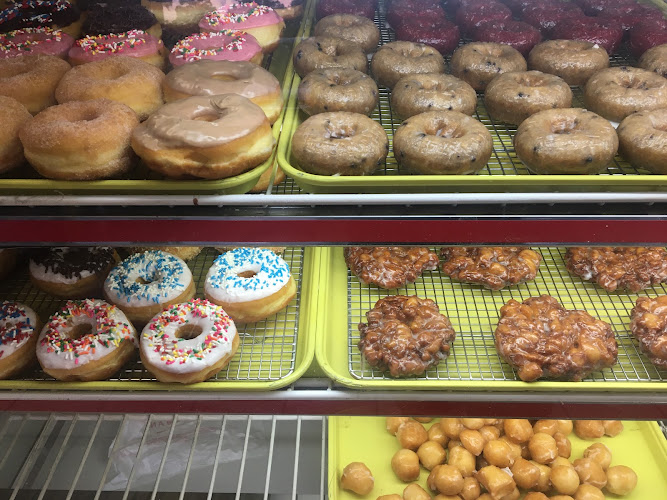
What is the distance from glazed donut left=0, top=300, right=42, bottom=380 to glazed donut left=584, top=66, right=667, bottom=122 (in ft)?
7.57

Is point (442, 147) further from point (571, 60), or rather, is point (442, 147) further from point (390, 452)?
point (390, 452)

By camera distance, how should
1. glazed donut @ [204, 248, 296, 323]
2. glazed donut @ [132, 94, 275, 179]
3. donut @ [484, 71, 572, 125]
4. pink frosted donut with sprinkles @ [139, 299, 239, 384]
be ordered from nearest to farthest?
glazed donut @ [132, 94, 275, 179]
pink frosted donut with sprinkles @ [139, 299, 239, 384]
donut @ [484, 71, 572, 125]
glazed donut @ [204, 248, 296, 323]

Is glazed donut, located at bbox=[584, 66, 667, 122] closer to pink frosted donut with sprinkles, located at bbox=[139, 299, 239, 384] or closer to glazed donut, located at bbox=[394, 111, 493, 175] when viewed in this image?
glazed donut, located at bbox=[394, 111, 493, 175]

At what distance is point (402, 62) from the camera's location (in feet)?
7.38

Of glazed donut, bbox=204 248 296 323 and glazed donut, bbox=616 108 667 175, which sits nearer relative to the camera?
glazed donut, bbox=616 108 667 175

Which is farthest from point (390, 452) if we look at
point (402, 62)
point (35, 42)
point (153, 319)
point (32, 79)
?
point (35, 42)

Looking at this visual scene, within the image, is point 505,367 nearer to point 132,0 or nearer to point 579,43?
point 579,43

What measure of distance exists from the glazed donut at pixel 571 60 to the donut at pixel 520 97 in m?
0.16

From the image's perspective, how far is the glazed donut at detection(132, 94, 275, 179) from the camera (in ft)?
4.88

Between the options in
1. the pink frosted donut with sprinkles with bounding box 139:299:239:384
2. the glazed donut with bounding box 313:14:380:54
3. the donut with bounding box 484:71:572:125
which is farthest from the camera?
the glazed donut with bounding box 313:14:380:54

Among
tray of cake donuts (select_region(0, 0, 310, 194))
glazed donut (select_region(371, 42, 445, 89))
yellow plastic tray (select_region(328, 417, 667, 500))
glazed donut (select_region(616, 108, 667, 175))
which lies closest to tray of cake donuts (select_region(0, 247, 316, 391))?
tray of cake donuts (select_region(0, 0, 310, 194))

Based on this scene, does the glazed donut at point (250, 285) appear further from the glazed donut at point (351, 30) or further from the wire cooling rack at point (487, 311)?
the glazed donut at point (351, 30)

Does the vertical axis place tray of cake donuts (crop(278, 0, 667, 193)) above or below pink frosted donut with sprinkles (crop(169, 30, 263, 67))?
below

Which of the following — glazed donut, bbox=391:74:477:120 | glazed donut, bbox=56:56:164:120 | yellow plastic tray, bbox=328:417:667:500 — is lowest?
yellow plastic tray, bbox=328:417:667:500
